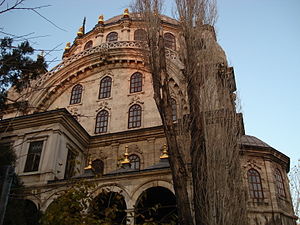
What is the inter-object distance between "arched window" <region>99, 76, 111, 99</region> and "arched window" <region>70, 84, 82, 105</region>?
144cm

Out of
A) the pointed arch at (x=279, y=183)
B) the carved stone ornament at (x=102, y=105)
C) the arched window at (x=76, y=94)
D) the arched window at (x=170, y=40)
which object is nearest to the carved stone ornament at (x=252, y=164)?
the pointed arch at (x=279, y=183)

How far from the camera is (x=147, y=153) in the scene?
16828mm

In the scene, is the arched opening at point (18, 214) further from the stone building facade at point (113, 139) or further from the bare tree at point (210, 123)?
the bare tree at point (210, 123)

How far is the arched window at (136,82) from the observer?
20.0 m

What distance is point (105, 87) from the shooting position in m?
20.8

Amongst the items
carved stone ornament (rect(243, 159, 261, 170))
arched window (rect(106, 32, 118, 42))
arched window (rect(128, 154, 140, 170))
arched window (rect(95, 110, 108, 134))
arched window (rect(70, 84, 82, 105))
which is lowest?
carved stone ornament (rect(243, 159, 261, 170))

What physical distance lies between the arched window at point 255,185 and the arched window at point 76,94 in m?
11.3

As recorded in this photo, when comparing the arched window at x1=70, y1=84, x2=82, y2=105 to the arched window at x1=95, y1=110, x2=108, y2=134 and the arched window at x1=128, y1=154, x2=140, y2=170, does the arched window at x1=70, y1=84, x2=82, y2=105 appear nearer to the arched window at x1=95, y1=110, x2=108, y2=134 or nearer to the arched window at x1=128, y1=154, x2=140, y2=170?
the arched window at x1=95, y1=110, x2=108, y2=134

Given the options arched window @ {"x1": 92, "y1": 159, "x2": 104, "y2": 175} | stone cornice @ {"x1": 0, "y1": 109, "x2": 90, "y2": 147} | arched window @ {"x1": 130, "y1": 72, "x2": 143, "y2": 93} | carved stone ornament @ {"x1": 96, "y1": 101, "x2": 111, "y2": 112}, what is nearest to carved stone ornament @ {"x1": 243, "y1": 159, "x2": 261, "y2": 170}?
arched window @ {"x1": 92, "y1": 159, "x2": 104, "y2": 175}

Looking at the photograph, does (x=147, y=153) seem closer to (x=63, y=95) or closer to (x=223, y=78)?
(x=223, y=78)

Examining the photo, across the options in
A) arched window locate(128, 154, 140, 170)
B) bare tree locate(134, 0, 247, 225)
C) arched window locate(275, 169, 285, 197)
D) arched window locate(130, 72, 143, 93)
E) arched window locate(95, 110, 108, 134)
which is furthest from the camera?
arched window locate(130, 72, 143, 93)

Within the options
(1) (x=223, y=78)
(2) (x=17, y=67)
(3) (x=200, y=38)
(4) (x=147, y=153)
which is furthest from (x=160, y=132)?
(2) (x=17, y=67)

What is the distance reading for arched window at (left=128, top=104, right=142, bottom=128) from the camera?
1867cm

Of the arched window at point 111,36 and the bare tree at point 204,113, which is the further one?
the arched window at point 111,36
